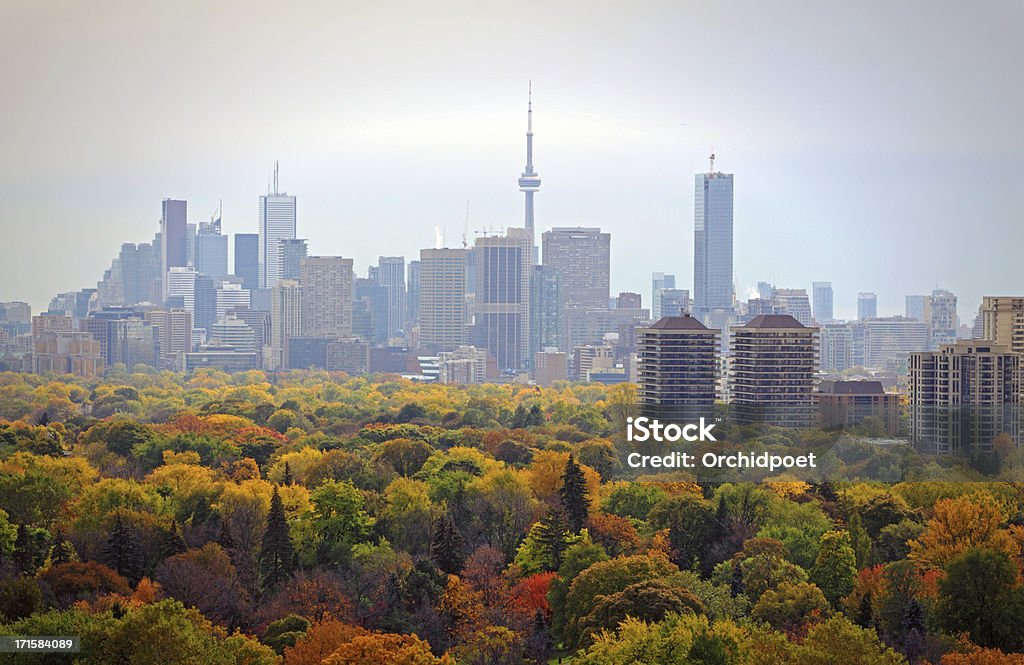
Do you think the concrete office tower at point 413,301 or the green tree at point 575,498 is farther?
the concrete office tower at point 413,301

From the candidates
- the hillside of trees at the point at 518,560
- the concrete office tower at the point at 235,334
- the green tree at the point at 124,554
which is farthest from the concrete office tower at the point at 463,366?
the green tree at the point at 124,554

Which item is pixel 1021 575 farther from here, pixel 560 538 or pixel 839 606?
pixel 560 538

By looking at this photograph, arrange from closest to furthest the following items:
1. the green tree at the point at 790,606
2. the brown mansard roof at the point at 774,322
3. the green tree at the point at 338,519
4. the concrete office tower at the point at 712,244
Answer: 1. the green tree at the point at 790,606
2. the green tree at the point at 338,519
3. the concrete office tower at the point at 712,244
4. the brown mansard roof at the point at 774,322

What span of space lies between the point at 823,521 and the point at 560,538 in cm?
183

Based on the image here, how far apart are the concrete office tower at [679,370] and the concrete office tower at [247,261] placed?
20.0 metres

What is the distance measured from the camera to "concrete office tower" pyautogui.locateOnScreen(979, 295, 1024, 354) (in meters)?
11.0

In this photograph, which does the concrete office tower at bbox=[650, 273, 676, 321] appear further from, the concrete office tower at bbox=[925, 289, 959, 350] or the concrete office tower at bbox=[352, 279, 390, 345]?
the concrete office tower at bbox=[352, 279, 390, 345]

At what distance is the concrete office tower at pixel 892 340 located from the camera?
1291 cm

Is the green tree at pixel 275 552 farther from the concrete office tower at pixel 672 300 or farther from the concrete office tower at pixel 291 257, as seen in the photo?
the concrete office tower at pixel 291 257

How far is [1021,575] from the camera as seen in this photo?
8719 millimetres

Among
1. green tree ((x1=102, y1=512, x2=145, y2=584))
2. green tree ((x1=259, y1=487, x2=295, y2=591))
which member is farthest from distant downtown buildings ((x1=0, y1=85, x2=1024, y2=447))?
green tree ((x1=102, y1=512, x2=145, y2=584))

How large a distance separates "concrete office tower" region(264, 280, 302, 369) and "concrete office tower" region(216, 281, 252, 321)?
1.06 metres

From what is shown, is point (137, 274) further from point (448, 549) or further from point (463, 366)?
point (448, 549)

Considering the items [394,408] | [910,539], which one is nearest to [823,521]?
[910,539]
